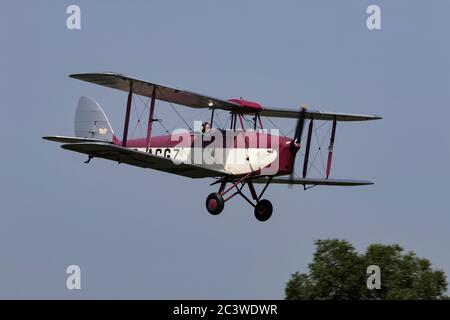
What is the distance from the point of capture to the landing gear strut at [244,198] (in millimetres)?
26594

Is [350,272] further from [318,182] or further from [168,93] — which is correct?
[168,93]

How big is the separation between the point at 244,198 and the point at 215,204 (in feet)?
3.35

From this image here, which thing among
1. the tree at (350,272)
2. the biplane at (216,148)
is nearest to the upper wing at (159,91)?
the biplane at (216,148)

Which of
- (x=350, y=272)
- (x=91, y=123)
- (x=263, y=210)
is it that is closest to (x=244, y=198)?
(x=263, y=210)

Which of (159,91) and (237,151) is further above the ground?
(159,91)

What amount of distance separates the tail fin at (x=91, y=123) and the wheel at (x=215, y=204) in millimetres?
4103

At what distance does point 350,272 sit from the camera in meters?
36.0

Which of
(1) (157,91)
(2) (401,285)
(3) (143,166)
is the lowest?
(2) (401,285)

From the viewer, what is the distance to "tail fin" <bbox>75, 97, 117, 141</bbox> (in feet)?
97.0

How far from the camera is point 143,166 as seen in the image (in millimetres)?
26781
